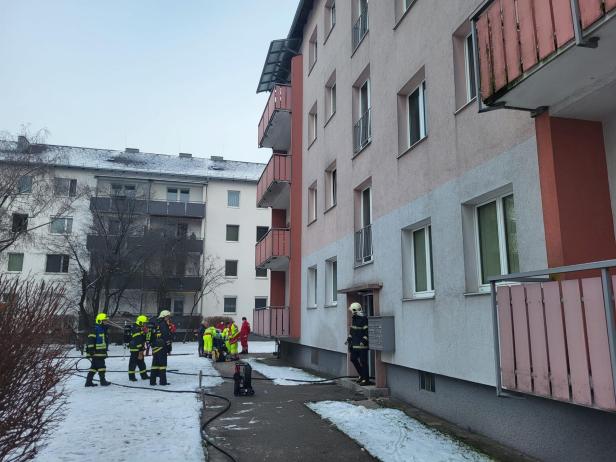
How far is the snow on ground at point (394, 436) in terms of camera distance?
6.12 m

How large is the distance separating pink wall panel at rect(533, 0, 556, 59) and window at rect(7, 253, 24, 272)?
42656 mm

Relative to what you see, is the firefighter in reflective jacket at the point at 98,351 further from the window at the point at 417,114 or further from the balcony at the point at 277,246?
the window at the point at 417,114

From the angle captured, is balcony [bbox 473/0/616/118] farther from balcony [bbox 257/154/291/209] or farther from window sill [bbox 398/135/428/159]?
balcony [bbox 257/154/291/209]

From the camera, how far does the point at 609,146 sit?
226 inches

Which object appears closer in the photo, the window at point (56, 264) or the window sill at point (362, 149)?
the window sill at point (362, 149)

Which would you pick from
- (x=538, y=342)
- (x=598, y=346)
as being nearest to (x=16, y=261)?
(x=538, y=342)

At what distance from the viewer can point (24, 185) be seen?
94.9 ft

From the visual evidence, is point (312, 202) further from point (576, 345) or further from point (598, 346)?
point (598, 346)

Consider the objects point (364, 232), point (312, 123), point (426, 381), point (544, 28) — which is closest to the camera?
point (544, 28)

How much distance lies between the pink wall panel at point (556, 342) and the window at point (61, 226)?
134 feet

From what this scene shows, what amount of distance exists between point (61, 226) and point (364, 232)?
3568 centimetres

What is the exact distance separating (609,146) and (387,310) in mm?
5533

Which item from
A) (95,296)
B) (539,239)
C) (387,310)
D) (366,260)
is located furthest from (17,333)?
(95,296)

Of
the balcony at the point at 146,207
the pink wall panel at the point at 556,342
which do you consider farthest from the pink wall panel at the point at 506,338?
the balcony at the point at 146,207
